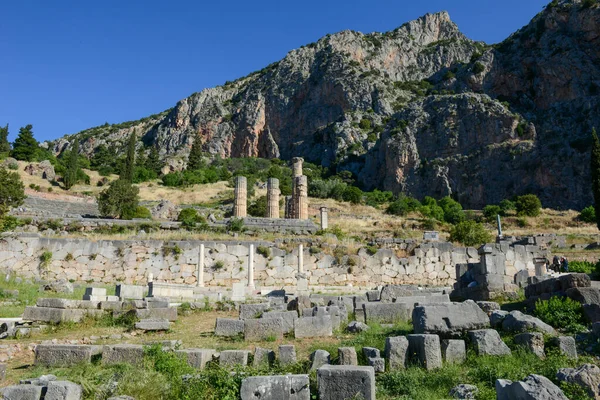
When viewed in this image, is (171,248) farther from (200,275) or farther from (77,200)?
(77,200)

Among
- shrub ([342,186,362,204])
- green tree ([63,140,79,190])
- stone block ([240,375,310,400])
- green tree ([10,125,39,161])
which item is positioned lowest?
Answer: stone block ([240,375,310,400])

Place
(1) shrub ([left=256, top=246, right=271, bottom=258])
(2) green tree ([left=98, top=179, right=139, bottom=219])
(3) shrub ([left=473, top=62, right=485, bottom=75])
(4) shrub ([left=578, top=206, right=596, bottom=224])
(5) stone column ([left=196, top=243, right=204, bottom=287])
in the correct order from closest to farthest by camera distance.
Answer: (5) stone column ([left=196, top=243, right=204, bottom=287])
(1) shrub ([left=256, top=246, right=271, bottom=258])
(2) green tree ([left=98, top=179, right=139, bottom=219])
(4) shrub ([left=578, top=206, right=596, bottom=224])
(3) shrub ([left=473, top=62, right=485, bottom=75])

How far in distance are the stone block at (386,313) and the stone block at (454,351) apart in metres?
3.17

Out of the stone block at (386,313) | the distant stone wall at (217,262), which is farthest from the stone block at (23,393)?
the distant stone wall at (217,262)

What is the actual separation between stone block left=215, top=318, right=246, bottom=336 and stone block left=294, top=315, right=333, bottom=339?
125cm

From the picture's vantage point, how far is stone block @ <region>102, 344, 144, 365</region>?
24.6ft

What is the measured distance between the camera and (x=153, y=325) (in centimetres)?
1075

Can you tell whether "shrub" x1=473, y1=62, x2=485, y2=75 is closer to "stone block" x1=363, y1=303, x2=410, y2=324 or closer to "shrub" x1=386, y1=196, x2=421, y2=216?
"shrub" x1=386, y1=196, x2=421, y2=216

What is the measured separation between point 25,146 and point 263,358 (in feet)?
241

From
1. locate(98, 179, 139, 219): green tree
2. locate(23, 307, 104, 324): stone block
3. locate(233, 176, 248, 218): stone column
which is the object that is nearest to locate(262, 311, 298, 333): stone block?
locate(23, 307, 104, 324): stone block

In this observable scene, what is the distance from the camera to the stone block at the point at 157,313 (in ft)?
37.3

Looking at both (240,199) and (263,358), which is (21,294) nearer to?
(263,358)

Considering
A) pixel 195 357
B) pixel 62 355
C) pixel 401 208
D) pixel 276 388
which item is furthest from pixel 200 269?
pixel 401 208

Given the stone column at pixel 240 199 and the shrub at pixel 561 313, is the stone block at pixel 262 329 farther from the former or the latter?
the stone column at pixel 240 199
